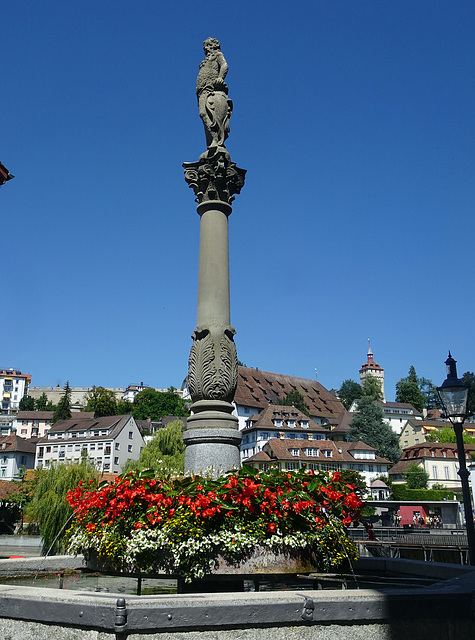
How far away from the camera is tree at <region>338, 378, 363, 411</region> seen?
15112cm

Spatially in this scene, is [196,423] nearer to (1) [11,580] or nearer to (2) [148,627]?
(1) [11,580]

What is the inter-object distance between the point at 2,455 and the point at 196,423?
307 ft

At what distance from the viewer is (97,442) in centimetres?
8844

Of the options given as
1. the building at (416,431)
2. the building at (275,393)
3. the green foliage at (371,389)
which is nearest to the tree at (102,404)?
the building at (275,393)

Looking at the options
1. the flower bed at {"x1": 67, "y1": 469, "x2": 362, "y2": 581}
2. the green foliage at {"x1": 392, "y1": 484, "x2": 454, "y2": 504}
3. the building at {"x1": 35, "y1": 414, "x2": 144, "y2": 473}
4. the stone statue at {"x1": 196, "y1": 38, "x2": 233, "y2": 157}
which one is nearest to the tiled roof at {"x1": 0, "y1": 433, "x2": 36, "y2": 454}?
the building at {"x1": 35, "y1": 414, "x2": 144, "y2": 473}

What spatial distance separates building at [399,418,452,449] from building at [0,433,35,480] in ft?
226

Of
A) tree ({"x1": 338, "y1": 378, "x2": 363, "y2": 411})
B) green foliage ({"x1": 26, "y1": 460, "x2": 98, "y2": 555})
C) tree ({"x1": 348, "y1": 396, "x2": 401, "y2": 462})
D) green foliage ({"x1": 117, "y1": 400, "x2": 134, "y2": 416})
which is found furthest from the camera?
tree ({"x1": 338, "y1": 378, "x2": 363, "y2": 411})

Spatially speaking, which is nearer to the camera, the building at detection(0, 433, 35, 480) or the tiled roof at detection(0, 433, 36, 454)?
the building at detection(0, 433, 35, 480)

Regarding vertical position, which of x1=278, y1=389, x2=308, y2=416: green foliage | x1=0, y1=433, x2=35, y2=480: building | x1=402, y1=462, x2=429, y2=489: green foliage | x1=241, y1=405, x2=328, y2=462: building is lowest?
x1=402, y1=462, x2=429, y2=489: green foliage

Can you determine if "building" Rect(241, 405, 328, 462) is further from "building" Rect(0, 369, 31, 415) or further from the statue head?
"building" Rect(0, 369, 31, 415)

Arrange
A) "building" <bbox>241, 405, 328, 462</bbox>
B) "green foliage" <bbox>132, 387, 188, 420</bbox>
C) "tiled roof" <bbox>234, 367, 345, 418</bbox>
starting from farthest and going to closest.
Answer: "green foliage" <bbox>132, 387, 188, 420</bbox> < "tiled roof" <bbox>234, 367, 345, 418</bbox> < "building" <bbox>241, 405, 328, 462</bbox>

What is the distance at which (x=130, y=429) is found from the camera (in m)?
91.2

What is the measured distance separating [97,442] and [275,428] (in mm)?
27111

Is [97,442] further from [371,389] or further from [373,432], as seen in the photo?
[371,389]
